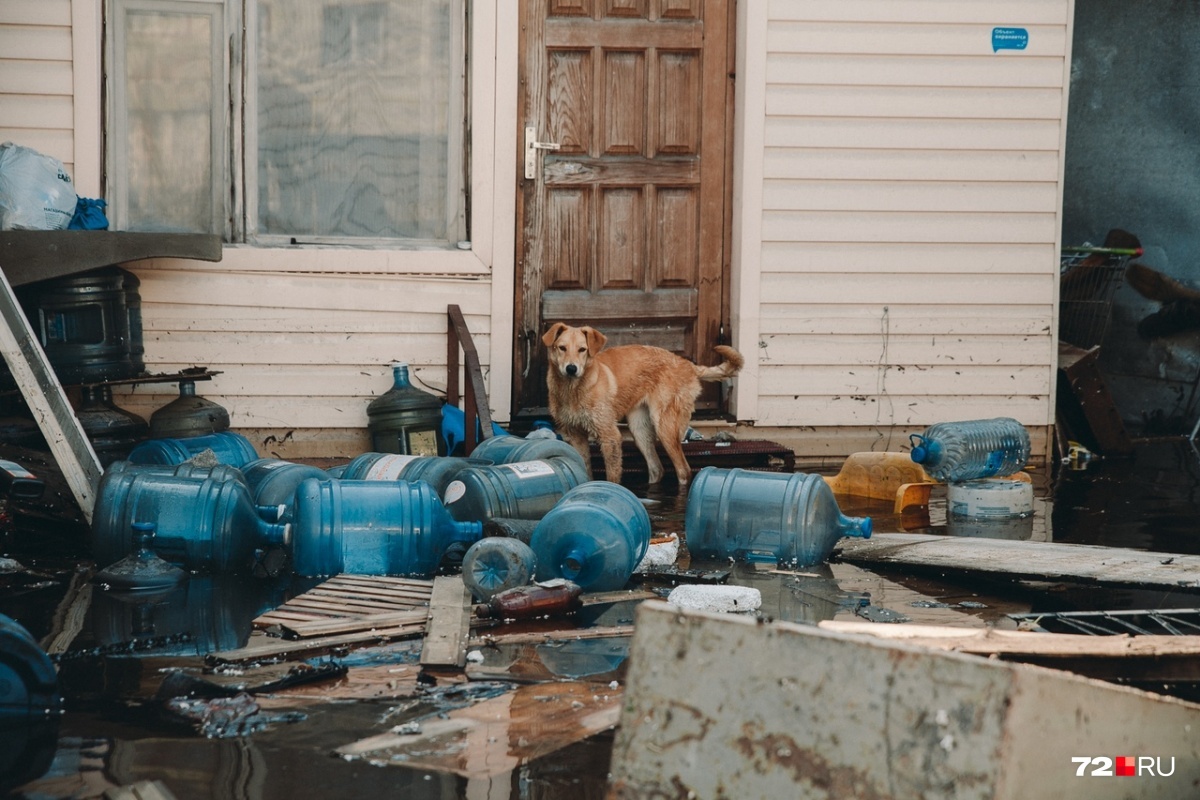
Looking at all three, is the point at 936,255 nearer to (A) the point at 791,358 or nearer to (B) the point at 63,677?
(A) the point at 791,358

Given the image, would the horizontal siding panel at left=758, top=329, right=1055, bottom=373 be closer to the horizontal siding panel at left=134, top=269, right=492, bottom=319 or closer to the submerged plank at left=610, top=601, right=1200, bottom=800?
the horizontal siding panel at left=134, top=269, right=492, bottom=319

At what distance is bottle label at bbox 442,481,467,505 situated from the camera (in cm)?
530

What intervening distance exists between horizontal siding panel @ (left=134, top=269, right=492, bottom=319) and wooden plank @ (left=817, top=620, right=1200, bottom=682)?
5.07m

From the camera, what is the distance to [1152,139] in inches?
415

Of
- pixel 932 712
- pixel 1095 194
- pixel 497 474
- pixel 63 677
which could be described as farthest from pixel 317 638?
pixel 1095 194

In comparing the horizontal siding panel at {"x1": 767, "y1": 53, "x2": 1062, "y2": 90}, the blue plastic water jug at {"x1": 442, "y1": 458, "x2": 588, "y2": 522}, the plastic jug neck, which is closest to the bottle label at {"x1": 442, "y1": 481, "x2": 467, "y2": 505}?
the blue plastic water jug at {"x1": 442, "y1": 458, "x2": 588, "y2": 522}

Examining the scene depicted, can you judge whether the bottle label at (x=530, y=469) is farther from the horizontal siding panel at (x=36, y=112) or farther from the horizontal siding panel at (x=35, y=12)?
the horizontal siding panel at (x=35, y=12)

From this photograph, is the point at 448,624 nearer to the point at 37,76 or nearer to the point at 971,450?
the point at 971,450

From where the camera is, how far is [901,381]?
27.1ft

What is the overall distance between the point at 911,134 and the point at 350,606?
5.33 metres

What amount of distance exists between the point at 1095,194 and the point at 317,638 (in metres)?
8.82

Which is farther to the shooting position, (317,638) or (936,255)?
(936,255)

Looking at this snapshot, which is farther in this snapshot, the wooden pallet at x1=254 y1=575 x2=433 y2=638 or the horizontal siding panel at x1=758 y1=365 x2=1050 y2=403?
the horizontal siding panel at x1=758 y1=365 x2=1050 y2=403

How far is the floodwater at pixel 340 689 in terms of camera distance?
2795 millimetres
